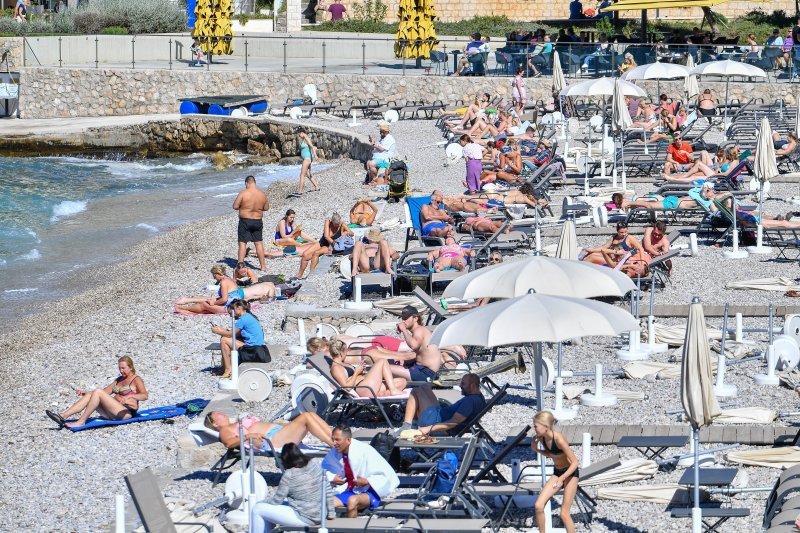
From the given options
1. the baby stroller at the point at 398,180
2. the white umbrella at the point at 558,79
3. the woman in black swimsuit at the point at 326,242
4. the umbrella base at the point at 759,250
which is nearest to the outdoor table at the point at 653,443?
the umbrella base at the point at 759,250

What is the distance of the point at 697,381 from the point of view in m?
8.26

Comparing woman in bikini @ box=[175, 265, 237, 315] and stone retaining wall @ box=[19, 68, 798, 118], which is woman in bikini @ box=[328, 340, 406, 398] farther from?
stone retaining wall @ box=[19, 68, 798, 118]

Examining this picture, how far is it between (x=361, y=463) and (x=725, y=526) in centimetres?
229

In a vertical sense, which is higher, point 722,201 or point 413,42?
point 413,42

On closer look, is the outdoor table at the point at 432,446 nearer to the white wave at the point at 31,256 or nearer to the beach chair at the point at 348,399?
the beach chair at the point at 348,399

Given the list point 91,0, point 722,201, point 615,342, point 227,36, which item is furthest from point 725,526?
point 91,0

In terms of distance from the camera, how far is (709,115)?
27.4 meters

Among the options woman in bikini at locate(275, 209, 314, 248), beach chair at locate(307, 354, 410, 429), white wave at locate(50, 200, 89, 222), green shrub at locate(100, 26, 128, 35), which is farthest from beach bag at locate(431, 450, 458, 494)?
green shrub at locate(100, 26, 128, 35)

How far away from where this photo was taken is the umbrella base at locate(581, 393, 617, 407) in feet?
35.1

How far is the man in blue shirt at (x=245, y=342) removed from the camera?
12492 millimetres

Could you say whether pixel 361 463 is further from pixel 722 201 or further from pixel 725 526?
pixel 722 201

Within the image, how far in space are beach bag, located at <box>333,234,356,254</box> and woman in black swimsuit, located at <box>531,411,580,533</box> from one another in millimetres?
9310

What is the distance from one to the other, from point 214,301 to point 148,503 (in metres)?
7.65

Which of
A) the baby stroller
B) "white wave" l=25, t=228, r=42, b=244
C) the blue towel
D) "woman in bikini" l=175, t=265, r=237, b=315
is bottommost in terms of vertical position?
"white wave" l=25, t=228, r=42, b=244
